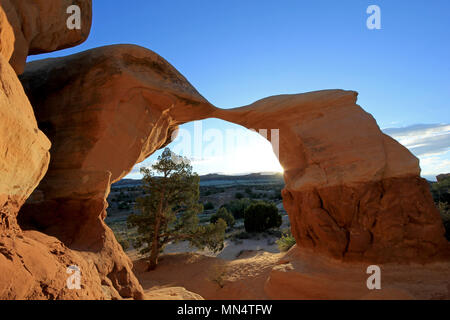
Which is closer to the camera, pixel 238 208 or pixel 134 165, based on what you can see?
pixel 134 165

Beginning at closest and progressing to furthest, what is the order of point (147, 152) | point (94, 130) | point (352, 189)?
point (94, 130), point (352, 189), point (147, 152)

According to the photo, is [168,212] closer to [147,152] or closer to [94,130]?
[147,152]

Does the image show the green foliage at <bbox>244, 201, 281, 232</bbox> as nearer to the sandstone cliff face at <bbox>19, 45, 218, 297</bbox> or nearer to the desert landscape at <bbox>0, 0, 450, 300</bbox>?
the desert landscape at <bbox>0, 0, 450, 300</bbox>

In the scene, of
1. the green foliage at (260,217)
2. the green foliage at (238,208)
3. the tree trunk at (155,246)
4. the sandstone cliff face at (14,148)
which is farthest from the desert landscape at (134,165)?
the green foliage at (238,208)

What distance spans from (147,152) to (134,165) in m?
1.02

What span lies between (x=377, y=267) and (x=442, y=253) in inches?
61.7

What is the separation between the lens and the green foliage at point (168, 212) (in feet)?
36.1

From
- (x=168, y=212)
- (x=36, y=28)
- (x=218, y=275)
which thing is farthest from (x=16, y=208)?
(x=168, y=212)

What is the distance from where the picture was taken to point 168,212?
11172 millimetres

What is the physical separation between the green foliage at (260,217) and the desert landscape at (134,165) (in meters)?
7.48

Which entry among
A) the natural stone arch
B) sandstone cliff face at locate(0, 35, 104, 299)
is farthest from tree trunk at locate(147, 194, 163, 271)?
sandstone cliff face at locate(0, 35, 104, 299)

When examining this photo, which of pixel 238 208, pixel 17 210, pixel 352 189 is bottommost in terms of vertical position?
pixel 238 208
